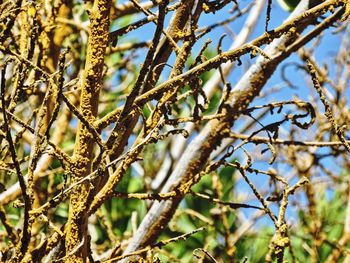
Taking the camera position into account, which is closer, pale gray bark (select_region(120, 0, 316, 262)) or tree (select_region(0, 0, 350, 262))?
tree (select_region(0, 0, 350, 262))

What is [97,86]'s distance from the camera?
0.87 metres

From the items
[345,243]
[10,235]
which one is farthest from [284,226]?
[345,243]

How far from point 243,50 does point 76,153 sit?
0.30 meters

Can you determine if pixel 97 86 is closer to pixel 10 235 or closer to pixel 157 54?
pixel 157 54

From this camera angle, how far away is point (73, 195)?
0.86m

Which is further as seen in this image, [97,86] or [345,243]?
[345,243]

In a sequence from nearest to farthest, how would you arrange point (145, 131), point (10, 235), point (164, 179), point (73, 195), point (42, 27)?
point (73, 195), point (145, 131), point (10, 235), point (42, 27), point (164, 179)

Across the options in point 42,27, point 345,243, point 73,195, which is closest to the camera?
point 73,195

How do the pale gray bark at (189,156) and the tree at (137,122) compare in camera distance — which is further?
the pale gray bark at (189,156)

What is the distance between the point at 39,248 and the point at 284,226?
41 cm

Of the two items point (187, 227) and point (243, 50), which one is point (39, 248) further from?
point (187, 227)

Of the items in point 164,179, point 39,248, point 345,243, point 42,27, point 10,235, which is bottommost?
point 345,243

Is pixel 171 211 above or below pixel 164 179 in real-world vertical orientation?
below

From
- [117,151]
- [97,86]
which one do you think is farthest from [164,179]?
[97,86]
